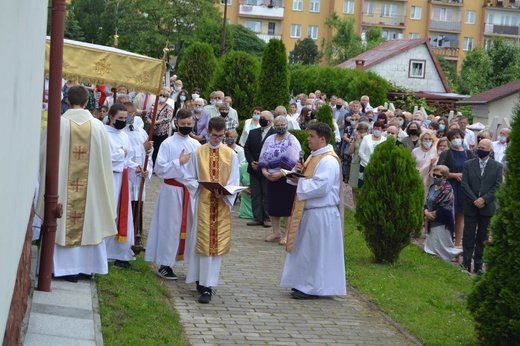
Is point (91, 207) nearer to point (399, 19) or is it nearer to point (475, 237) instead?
point (475, 237)

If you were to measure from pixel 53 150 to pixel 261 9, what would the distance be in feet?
264

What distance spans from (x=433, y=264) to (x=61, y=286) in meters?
6.30

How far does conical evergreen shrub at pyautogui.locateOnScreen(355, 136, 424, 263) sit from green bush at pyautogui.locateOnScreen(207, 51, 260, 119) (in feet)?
35.3

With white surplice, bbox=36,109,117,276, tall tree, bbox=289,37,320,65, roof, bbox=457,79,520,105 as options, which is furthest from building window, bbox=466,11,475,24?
white surplice, bbox=36,109,117,276

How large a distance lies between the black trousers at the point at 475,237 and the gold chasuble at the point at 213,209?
4522 millimetres

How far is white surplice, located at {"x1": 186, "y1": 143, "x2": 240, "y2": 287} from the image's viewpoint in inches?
416

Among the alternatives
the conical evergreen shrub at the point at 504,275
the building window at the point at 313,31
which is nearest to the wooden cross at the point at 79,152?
the conical evergreen shrub at the point at 504,275

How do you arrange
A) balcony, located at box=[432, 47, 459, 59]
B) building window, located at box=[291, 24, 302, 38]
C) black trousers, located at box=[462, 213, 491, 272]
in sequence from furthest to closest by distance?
1. balcony, located at box=[432, 47, 459, 59]
2. building window, located at box=[291, 24, 302, 38]
3. black trousers, located at box=[462, 213, 491, 272]

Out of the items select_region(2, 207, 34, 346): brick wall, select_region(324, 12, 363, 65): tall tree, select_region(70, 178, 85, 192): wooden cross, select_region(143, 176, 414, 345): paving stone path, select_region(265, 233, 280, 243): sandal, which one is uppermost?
select_region(324, 12, 363, 65): tall tree

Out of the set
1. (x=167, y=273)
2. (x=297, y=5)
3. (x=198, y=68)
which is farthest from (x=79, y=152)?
(x=297, y=5)

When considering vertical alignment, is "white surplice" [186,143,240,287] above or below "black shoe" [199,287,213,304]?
above

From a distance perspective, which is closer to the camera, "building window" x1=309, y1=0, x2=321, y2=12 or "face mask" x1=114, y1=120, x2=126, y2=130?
"face mask" x1=114, y1=120, x2=126, y2=130

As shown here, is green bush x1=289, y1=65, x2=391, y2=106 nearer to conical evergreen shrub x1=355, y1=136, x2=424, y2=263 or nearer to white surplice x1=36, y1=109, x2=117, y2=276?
conical evergreen shrub x1=355, y1=136, x2=424, y2=263

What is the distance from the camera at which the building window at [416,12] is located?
91125 mm
